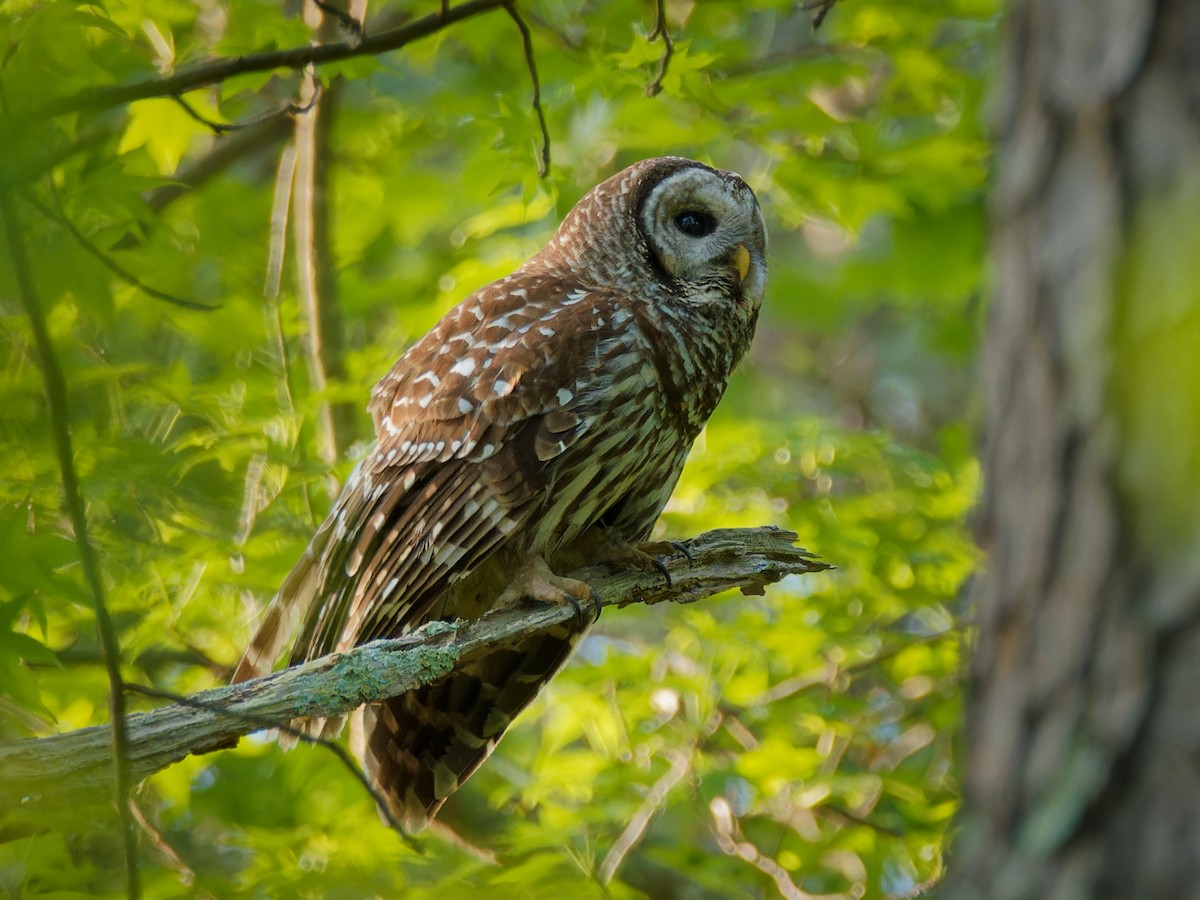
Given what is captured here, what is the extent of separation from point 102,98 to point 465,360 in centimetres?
136

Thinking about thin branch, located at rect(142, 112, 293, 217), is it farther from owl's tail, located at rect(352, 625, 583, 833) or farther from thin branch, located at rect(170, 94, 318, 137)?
owl's tail, located at rect(352, 625, 583, 833)

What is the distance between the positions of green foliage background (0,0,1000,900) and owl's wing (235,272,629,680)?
0.52m

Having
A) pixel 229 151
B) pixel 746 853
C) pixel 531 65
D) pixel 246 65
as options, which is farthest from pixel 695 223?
pixel 229 151

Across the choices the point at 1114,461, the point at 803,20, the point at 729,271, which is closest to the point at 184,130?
the point at 729,271

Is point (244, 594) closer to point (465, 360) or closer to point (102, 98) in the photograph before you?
point (465, 360)

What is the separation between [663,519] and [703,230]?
1.35 metres

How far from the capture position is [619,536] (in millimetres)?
3855

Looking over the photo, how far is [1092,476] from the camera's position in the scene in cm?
167

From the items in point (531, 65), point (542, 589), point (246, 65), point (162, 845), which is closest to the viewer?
point (246, 65)

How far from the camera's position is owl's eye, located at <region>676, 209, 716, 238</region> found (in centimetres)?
398

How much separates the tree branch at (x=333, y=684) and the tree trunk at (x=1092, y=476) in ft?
4.47

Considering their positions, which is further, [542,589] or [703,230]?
[703,230]

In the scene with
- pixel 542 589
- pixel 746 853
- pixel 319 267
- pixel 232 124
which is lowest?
pixel 746 853

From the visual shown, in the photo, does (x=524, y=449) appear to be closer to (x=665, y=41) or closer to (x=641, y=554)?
(x=641, y=554)
